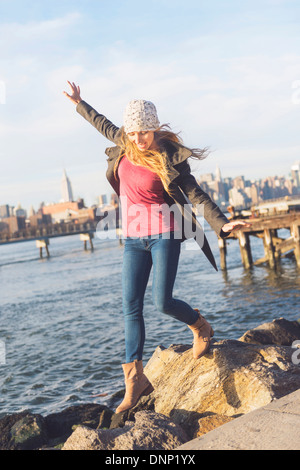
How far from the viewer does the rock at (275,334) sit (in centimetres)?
650

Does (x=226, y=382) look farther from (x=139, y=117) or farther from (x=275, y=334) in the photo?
(x=275, y=334)

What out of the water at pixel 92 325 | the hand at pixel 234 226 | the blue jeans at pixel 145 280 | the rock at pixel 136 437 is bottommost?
the water at pixel 92 325

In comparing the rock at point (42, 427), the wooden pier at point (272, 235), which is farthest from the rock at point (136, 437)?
the wooden pier at point (272, 235)

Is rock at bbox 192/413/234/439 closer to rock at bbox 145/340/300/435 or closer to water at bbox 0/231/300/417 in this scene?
rock at bbox 145/340/300/435

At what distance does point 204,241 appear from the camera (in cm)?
391

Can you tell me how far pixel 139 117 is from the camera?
3.75 m

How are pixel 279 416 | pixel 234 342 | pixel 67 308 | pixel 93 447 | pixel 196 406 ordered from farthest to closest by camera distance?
pixel 67 308
pixel 234 342
pixel 196 406
pixel 93 447
pixel 279 416

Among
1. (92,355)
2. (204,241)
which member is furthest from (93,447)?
(92,355)

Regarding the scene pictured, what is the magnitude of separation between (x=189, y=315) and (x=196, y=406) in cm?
89

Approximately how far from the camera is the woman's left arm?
354 cm

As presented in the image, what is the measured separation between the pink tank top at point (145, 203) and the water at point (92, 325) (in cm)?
29

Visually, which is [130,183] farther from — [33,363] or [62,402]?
[33,363]

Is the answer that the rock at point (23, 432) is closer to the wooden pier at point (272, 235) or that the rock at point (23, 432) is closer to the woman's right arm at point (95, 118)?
the woman's right arm at point (95, 118)

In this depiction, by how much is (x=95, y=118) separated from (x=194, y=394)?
2.56 meters
